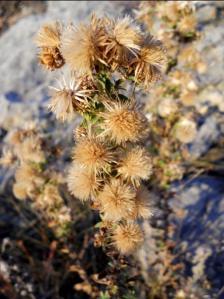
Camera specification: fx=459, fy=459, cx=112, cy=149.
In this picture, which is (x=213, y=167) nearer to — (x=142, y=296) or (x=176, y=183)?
(x=176, y=183)

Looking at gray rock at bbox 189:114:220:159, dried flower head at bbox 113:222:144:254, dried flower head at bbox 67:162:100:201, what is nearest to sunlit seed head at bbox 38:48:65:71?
dried flower head at bbox 67:162:100:201

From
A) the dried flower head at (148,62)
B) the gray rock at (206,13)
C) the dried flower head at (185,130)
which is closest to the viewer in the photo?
the dried flower head at (148,62)

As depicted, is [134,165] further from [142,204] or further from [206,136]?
[206,136]

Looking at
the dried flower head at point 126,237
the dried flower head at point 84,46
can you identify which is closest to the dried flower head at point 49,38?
the dried flower head at point 84,46

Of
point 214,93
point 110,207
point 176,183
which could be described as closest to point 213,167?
point 176,183

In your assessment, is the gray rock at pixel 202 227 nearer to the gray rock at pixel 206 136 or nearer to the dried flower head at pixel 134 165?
the gray rock at pixel 206 136

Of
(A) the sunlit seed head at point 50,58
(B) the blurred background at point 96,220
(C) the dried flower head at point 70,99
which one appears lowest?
(C) the dried flower head at point 70,99
